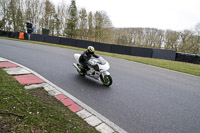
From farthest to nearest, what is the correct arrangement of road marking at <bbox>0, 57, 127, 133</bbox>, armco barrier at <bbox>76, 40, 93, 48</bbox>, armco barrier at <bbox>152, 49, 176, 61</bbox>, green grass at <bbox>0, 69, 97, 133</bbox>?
armco barrier at <bbox>76, 40, 93, 48</bbox> < armco barrier at <bbox>152, 49, 176, 61</bbox> < road marking at <bbox>0, 57, 127, 133</bbox> < green grass at <bbox>0, 69, 97, 133</bbox>

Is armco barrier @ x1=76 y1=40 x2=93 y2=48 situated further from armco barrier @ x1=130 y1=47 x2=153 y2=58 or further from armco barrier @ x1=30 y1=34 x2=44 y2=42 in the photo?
armco barrier @ x1=30 y1=34 x2=44 y2=42

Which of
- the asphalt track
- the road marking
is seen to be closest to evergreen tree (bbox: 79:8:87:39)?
the asphalt track

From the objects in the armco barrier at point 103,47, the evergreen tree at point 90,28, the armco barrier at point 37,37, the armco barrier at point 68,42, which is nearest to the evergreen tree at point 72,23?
the evergreen tree at point 90,28

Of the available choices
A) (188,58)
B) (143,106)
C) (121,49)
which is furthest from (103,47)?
(143,106)

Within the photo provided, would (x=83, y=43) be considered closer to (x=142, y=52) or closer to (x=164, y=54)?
(x=142, y=52)

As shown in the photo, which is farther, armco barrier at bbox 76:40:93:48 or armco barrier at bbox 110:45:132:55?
armco barrier at bbox 76:40:93:48

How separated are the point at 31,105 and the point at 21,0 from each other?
184ft

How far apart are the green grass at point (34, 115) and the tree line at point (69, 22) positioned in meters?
39.1

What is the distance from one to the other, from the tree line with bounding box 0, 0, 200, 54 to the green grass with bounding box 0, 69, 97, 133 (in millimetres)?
39083

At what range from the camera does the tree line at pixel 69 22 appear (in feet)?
136

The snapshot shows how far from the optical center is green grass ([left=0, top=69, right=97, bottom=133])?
90.4 inches

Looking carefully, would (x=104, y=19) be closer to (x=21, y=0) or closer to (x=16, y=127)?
(x=21, y=0)

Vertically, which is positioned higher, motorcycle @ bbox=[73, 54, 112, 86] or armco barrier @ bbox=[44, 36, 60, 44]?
armco barrier @ bbox=[44, 36, 60, 44]

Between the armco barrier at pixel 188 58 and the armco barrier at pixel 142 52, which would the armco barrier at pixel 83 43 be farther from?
the armco barrier at pixel 188 58
